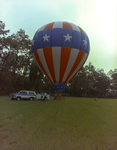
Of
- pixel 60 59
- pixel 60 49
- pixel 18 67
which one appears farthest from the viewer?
pixel 18 67

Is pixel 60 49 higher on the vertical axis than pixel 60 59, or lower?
higher

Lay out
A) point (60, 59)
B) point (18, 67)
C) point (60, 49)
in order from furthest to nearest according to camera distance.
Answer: point (18, 67) → point (60, 59) → point (60, 49)

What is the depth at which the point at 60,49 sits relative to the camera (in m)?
17.8

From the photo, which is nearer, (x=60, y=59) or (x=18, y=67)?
(x=60, y=59)

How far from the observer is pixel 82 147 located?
3.59m

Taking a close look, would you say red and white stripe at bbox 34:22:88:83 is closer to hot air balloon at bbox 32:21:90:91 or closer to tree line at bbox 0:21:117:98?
hot air balloon at bbox 32:21:90:91

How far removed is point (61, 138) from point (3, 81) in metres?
34.0

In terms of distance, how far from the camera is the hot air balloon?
17.8m

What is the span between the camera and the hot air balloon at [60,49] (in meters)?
17.8

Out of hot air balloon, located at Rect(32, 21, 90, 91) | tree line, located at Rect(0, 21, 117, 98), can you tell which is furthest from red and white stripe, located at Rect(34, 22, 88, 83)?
tree line, located at Rect(0, 21, 117, 98)

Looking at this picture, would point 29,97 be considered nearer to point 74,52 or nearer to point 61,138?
point 74,52

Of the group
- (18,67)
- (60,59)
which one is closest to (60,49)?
(60,59)

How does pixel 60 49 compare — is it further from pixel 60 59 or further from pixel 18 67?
pixel 18 67

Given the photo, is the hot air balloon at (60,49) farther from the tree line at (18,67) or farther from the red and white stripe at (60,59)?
the tree line at (18,67)
